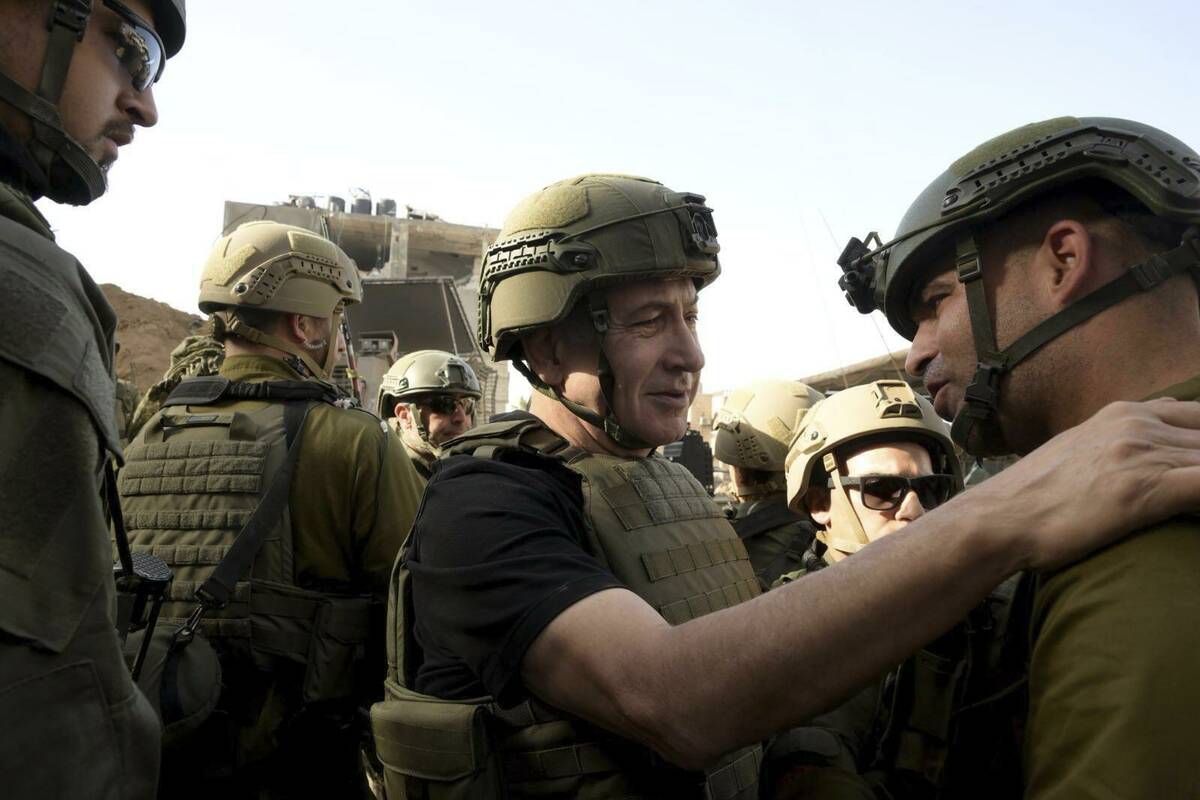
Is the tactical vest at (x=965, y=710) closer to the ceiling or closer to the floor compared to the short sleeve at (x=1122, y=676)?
closer to the floor

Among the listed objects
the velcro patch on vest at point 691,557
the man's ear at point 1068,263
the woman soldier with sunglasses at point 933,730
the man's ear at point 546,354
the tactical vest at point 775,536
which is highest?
the man's ear at point 546,354

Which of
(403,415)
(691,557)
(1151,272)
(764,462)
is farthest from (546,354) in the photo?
(403,415)

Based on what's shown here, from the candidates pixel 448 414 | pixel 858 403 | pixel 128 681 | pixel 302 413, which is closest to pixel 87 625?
pixel 128 681

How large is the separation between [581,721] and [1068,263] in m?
1.48

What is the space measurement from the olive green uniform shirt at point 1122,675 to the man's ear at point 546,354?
5.09 feet

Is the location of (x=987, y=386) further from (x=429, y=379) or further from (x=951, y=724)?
(x=429, y=379)

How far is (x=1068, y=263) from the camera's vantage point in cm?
181

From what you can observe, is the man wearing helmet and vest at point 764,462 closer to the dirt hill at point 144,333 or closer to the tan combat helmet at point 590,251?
the tan combat helmet at point 590,251

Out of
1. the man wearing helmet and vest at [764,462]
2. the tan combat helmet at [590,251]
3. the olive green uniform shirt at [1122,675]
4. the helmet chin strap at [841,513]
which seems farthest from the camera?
the man wearing helmet and vest at [764,462]

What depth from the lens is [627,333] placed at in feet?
8.32

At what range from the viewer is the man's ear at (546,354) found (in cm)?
265

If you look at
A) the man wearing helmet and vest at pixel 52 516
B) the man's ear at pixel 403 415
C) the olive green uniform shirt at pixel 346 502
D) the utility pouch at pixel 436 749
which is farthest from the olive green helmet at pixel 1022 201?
the man's ear at pixel 403 415

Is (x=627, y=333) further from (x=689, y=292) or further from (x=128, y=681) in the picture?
(x=128, y=681)

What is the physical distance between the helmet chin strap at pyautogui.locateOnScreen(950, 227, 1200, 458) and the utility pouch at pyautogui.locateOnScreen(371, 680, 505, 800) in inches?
52.4
